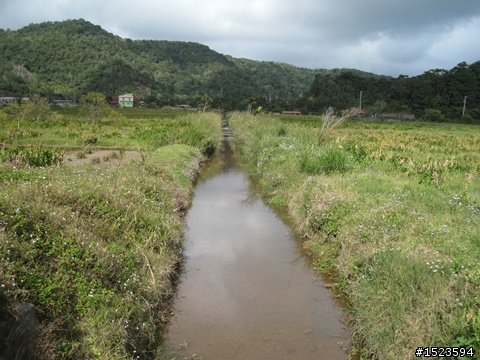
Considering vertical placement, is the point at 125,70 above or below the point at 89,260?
above

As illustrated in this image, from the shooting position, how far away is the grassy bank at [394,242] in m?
5.32

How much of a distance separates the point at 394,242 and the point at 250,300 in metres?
2.85

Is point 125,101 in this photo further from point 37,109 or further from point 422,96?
point 422,96

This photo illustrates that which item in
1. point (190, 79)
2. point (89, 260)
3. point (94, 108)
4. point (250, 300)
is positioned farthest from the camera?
point (190, 79)

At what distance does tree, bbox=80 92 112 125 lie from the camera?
151 feet

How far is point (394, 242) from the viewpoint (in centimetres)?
740

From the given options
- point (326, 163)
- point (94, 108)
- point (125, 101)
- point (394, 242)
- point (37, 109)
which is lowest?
point (394, 242)

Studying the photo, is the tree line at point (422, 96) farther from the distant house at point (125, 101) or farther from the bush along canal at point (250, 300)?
the bush along canal at point (250, 300)

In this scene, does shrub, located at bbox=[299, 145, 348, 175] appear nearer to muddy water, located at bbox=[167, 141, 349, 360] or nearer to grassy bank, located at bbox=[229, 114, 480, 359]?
grassy bank, located at bbox=[229, 114, 480, 359]

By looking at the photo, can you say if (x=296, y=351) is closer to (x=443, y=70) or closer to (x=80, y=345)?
(x=80, y=345)

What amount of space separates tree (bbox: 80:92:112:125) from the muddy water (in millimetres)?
37249

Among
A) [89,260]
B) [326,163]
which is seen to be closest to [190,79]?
[326,163]

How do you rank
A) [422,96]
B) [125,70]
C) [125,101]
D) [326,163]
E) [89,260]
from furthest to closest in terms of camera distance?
1. [125,70]
2. [125,101]
3. [422,96]
4. [326,163]
5. [89,260]

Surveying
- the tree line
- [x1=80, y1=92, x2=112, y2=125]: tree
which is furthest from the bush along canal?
the tree line
